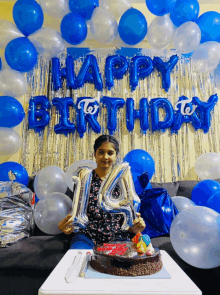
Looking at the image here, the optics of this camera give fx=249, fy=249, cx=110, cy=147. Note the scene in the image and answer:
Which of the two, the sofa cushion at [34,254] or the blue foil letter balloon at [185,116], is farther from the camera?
the blue foil letter balloon at [185,116]

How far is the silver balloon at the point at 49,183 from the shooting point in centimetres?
203

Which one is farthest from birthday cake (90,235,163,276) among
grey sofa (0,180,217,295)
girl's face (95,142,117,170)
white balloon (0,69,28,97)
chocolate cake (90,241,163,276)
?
white balloon (0,69,28,97)

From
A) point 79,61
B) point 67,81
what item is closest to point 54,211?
point 67,81

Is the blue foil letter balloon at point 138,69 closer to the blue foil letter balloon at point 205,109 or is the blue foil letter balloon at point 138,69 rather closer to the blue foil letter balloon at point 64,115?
the blue foil letter balloon at point 205,109

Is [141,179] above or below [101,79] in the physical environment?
Answer: below

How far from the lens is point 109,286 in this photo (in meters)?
0.58

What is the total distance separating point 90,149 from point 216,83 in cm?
159

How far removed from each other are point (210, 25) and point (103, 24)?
1074 mm

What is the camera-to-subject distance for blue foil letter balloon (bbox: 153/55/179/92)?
8.94 feet

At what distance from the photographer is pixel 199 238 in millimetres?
1128

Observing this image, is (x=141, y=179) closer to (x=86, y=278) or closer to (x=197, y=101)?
(x=86, y=278)

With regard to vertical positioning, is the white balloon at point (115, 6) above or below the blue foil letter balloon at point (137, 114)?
above

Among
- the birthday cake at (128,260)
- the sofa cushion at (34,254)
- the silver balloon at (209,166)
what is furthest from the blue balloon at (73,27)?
the birthday cake at (128,260)

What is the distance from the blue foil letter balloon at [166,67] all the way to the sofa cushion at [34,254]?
6.46ft
